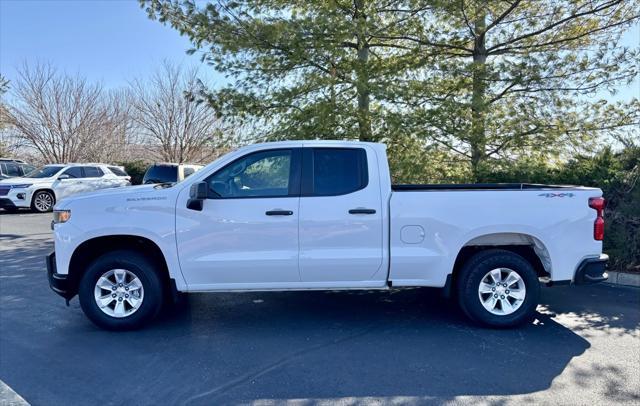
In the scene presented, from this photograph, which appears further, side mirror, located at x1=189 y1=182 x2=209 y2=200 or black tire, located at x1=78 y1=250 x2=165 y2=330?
black tire, located at x1=78 y1=250 x2=165 y2=330

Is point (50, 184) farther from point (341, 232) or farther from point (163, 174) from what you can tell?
point (341, 232)

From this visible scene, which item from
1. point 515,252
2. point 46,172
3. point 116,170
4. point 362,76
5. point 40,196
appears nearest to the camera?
point 515,252

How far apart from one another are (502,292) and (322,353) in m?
2.07

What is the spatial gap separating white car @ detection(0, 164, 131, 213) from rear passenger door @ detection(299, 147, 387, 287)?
13.4 meters

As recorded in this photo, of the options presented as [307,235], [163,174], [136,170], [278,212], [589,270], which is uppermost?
[136,170]

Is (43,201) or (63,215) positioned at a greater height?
(63,215)

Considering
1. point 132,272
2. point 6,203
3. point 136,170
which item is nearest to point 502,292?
point 132,272

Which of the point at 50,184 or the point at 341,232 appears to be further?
the point at 50,184

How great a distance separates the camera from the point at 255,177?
4691 mm

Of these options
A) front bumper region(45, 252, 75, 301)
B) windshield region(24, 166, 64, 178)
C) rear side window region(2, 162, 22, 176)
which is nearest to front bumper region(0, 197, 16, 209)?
windshield region(24, 166, 64, 178)

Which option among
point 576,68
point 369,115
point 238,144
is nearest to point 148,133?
point 238,144

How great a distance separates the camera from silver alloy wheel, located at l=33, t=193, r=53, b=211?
1553cm

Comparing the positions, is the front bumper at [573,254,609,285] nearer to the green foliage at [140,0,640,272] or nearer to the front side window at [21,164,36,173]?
the green foliage at [140,0,640,272]

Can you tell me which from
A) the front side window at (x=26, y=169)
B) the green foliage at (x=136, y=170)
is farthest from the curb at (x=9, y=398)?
the green foliage at (x=136, y=170)
